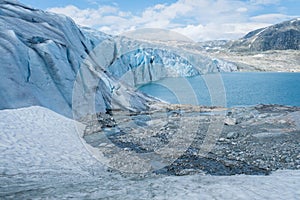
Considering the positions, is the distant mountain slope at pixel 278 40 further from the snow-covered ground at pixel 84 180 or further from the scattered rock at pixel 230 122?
the snow-covered ground at pixel 84 180

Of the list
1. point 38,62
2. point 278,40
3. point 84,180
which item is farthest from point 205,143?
point 278,40

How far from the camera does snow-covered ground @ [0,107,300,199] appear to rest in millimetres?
5418

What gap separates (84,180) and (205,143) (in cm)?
580

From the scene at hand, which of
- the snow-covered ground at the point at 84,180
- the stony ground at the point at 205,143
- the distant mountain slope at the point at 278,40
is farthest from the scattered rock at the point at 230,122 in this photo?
the distant mountain slope at the point at 278,40

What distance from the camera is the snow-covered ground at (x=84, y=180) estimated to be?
5.42 metres

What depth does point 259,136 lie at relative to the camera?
11.7 m

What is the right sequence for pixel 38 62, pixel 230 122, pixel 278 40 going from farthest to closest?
pixel 278 40
pixel 38 62
pixel 230 122

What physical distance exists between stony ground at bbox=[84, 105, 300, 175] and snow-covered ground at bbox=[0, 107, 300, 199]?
109 cm

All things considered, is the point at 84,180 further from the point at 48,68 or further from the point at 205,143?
the point at 48,68

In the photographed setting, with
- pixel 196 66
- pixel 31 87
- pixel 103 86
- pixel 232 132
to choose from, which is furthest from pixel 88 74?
pixel 196 66

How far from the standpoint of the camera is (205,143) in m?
11.3

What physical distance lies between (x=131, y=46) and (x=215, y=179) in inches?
2253

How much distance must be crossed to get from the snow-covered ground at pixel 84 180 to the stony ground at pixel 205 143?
109 centimetres

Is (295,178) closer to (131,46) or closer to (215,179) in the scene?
(215,179)
